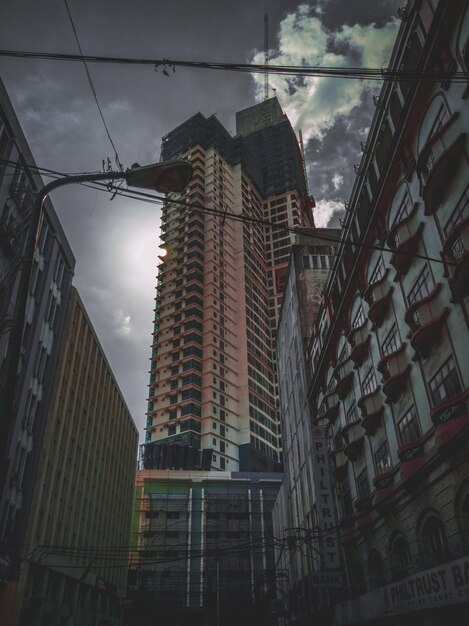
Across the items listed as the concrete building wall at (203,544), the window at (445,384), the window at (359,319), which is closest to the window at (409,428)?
the window at (445,384)

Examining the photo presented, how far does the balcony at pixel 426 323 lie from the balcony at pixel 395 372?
1328 millimetres

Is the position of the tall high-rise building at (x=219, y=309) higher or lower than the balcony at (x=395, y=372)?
higher

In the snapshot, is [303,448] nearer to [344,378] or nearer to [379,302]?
[344,378]

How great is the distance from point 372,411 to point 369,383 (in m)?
1.94

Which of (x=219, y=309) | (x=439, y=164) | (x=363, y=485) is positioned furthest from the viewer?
(x=219, y=309)

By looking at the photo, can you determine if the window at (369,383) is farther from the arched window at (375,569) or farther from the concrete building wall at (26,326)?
the concrete building wall at (26,326)

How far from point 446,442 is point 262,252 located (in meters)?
124

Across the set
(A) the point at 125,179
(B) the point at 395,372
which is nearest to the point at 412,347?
(B) the point at 395,372

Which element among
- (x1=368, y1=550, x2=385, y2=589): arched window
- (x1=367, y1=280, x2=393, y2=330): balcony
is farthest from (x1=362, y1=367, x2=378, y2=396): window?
(x1=368, y1=550, x2=385, y2=589): arched window

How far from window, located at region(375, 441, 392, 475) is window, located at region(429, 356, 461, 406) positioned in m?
5.32

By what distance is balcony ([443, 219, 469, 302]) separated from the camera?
14164 mm

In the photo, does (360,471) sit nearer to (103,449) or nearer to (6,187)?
(6,187)

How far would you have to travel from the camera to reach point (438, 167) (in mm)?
15766

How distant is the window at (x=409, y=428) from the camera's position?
716 inches
